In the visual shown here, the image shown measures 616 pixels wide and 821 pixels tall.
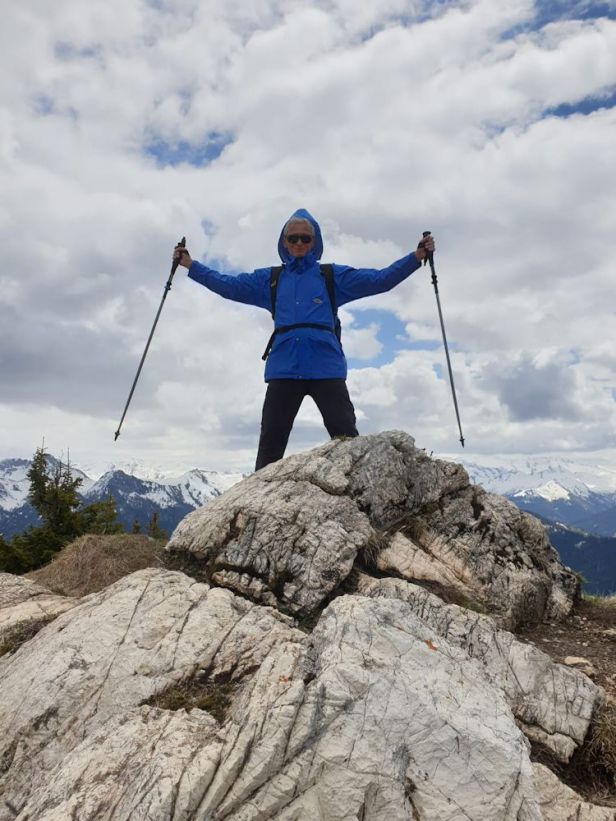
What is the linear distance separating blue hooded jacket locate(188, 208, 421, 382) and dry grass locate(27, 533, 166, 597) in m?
4.52

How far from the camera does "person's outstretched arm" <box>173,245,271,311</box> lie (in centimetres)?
1257

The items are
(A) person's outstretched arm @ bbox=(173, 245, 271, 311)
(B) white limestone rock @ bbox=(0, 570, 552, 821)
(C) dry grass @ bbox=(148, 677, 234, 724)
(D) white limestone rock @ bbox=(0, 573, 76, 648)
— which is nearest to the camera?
(B) white limestone rock @ bbox=(0, 570, 552, 821)

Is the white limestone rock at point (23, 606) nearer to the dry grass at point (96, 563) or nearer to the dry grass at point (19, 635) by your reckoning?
the dry grass at point (19, 635)

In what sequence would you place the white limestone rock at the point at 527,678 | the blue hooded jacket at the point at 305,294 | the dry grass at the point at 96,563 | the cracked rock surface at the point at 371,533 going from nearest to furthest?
the white limestone rock at the point at 527,678
the cracked rock surface at the point at 371,533
the dry grass at the point at 96,563
the blue hooded jacket at the point at 305,294

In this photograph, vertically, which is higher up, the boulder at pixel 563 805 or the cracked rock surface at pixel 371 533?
the cracked rock surface at pixel 371 533

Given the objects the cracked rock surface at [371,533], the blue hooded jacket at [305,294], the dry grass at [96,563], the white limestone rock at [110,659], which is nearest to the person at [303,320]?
the blue hooded jacket at [305,294]

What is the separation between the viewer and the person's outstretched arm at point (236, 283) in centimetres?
1257

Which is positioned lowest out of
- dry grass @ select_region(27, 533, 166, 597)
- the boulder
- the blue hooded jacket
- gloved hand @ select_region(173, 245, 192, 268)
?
the boulder

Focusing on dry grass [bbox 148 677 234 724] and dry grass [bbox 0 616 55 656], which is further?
dry grass [bbox 0 616 55 656]

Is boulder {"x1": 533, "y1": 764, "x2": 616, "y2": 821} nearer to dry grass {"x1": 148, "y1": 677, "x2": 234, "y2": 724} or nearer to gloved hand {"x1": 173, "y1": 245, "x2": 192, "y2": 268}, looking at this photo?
dry grass {"x1": 148, "y1": 677, "x2": 234, "y2": 724}

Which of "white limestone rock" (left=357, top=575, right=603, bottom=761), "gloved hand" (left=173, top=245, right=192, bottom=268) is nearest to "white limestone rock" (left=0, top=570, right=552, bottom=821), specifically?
"white limestone rock" (left=357, top=575, right=603, bottom=761)

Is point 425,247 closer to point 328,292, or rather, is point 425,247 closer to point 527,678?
point 328,292

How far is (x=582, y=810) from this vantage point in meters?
5.55

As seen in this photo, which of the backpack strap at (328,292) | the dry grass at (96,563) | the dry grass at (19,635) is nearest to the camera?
the dry grass at (19,635)
